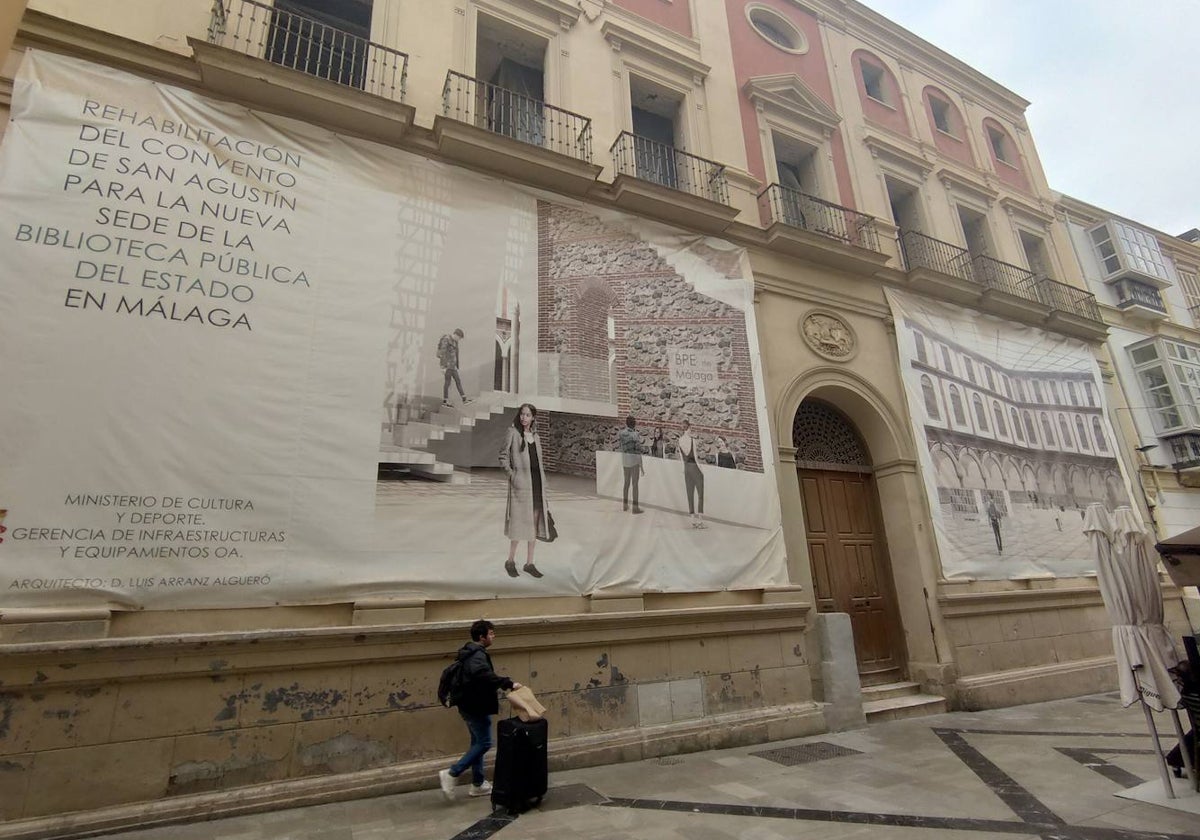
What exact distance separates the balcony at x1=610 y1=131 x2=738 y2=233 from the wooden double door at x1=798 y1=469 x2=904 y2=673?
4.11 m

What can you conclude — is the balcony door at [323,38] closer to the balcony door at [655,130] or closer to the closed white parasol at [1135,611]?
the balcony door at [655,130]

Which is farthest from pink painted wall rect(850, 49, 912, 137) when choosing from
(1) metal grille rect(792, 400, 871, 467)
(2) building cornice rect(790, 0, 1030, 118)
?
(1) metal grille rect(792, 400, 871, 467)

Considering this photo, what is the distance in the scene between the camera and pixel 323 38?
7.19 meters

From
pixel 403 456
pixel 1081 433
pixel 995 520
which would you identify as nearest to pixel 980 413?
pixel 995 520

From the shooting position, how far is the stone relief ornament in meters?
9.12

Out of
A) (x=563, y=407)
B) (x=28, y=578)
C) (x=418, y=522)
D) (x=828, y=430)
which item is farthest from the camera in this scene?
(x=828, y=430)

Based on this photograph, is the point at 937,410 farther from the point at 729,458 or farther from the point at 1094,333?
the point at 1094,333

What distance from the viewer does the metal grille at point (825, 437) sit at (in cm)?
927

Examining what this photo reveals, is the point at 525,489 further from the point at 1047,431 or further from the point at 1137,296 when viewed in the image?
the point at 1137,296

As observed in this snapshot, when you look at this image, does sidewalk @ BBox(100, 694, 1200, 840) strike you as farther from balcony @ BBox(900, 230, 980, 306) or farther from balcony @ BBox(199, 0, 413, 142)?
balcony @ BBox(900, 230, 980, 306)

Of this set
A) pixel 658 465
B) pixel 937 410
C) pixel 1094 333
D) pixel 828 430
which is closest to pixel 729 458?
pixel 658 465

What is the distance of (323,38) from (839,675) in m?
9.91

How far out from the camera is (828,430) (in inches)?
378

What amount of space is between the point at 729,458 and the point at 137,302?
6.33 meters
